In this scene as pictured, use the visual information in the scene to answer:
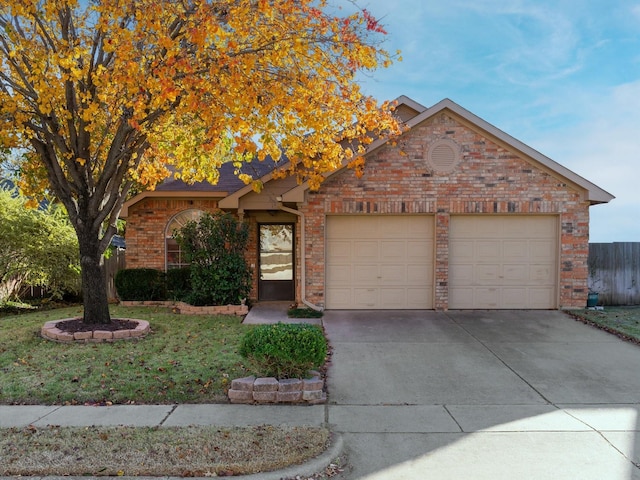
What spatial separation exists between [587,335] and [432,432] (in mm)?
6069

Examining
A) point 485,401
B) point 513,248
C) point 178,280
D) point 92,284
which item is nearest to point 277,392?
point 485,401

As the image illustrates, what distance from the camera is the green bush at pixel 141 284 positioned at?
41.5ft

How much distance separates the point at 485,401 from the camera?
5.64 meters

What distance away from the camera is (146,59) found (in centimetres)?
873

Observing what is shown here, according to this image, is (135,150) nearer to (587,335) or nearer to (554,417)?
(554,417)

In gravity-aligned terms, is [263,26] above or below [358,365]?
above

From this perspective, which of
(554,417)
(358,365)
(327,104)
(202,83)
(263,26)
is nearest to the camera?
(554,417)

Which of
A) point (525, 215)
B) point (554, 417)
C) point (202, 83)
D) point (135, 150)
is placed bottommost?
point (554, 417)

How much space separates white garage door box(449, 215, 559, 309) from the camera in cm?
1158

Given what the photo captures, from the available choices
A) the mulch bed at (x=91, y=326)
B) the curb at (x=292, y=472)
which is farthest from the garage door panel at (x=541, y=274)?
the mulch bed at (x=91, y=326)

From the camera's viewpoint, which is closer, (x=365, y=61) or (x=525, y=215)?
(x=365, y=61)

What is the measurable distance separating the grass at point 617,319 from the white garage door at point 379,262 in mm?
3570

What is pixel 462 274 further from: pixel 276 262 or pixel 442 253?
pixel 276 262

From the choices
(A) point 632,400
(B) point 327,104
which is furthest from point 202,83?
(A) point 632,400
